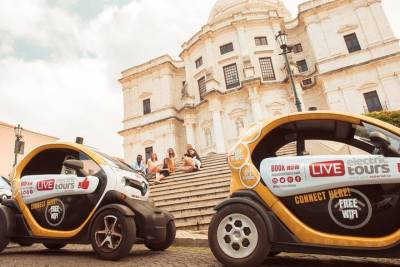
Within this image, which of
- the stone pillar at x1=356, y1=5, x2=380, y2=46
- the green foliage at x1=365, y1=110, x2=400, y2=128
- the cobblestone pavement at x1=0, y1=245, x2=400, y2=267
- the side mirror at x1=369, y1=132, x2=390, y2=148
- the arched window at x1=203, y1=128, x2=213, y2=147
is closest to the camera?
the side mirror at x1=369, y1=132, x2=390, y2=148

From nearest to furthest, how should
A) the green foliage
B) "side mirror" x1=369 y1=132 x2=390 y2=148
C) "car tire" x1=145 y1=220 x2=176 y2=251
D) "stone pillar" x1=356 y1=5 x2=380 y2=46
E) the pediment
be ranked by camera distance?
"side mirror" x1=369 y1=132 x2=390 y2=148 < "car tire" x1=145 y1=220 x2=176 y2=251 < the green foliage < "stone pillar" x1=356 y1=5 x2=380 y2=46 < the pediment

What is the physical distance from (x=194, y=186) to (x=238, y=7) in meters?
29.9

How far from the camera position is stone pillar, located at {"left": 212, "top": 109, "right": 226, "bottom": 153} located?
26.4 m

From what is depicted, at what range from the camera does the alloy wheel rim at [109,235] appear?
4.23 m

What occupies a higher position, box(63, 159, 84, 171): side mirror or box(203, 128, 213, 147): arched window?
box(203, 128, 213, 147): arched window

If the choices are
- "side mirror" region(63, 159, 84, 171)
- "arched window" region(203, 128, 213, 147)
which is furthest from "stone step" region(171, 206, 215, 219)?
"arched window" region(203, 128, 213, 147)

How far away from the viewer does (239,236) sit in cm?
354

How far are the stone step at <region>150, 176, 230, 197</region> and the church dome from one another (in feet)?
85.8

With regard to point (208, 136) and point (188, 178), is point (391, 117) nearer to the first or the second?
point (188, 178)

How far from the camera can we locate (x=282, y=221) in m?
3.48

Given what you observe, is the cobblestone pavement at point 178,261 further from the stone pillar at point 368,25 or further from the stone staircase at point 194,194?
the stone pillar at point 368,25

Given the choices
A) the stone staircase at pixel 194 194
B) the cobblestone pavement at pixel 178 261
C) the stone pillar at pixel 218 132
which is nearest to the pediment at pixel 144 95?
the stone pillar at pixel 218 132

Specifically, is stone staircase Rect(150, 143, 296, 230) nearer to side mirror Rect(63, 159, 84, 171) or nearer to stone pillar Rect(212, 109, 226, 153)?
side mirror Rect(63, 159, 84, 171)

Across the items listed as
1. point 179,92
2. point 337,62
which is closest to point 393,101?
point 337,62
